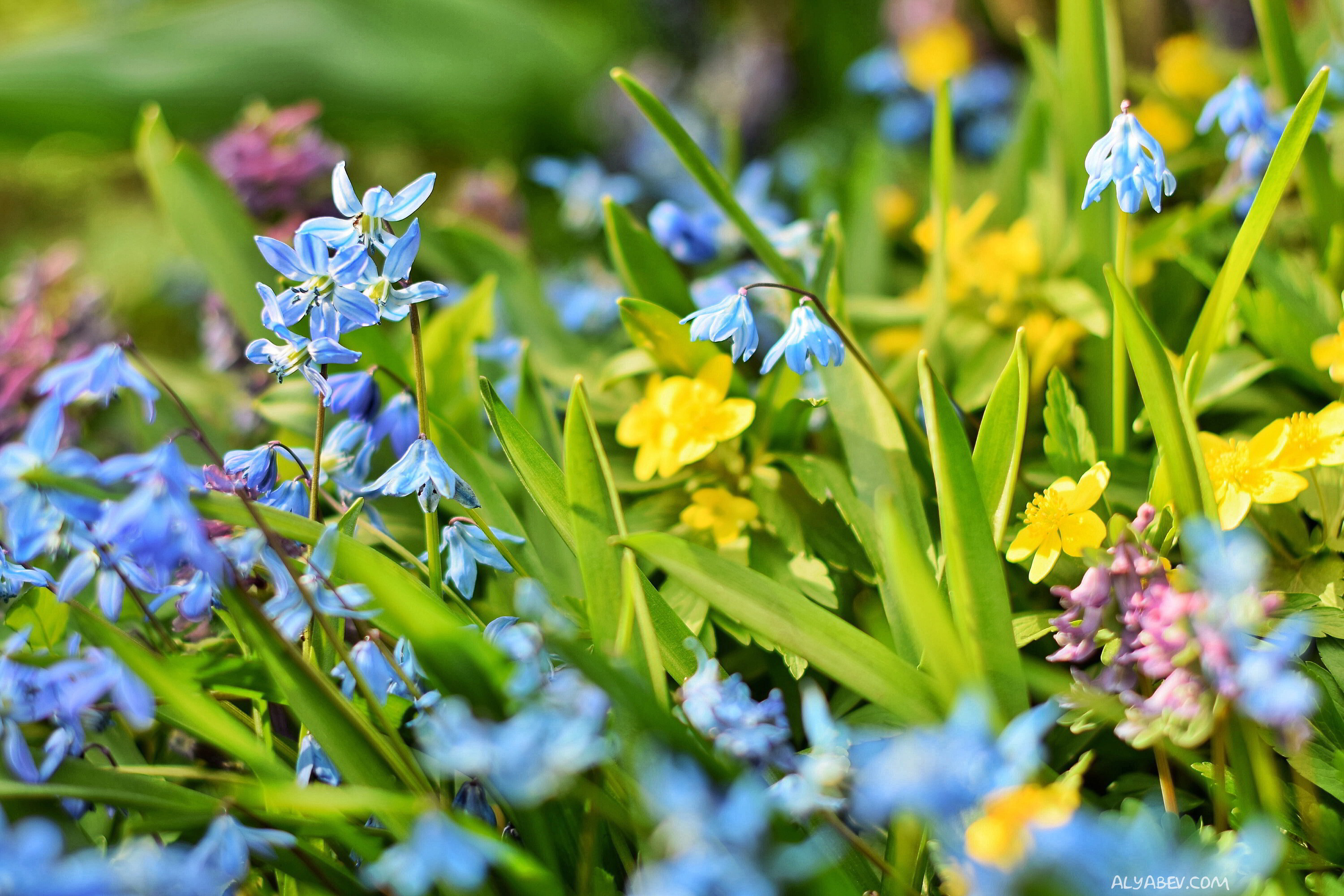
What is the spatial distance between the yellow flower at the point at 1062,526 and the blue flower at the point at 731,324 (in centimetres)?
29

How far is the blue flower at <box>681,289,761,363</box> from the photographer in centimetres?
83

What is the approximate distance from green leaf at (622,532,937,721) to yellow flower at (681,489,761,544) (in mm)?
211

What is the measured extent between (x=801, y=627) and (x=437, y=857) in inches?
13.5

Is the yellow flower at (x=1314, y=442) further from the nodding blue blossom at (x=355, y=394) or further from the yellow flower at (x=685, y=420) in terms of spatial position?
the nodding blue blossom at (x=355, y=394)

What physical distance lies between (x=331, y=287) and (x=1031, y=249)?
875mm

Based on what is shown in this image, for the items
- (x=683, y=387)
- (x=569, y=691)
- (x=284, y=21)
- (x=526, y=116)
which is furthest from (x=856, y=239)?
(x=284, y=21)

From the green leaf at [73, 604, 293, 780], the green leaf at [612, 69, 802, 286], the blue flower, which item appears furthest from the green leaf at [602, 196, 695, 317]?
the green leaf at [73, 604, 293, 780]

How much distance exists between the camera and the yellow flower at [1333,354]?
33.0 inches

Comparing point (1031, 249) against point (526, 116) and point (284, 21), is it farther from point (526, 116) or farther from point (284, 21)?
point (284, 21)

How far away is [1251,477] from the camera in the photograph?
78cm

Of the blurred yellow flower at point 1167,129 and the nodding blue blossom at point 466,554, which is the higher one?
the blurred yellow flower at point 1167,129

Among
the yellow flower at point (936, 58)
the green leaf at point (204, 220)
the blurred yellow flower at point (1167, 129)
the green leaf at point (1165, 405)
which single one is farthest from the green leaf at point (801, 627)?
the yellow flower at point (936, 58)

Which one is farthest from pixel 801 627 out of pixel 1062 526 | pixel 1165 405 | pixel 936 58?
pixel 936 58

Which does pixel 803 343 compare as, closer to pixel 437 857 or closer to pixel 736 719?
pixel 736 719
